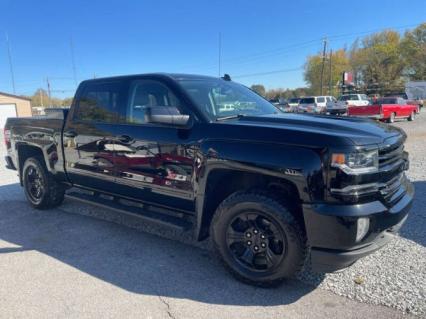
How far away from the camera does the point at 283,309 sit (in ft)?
9.32

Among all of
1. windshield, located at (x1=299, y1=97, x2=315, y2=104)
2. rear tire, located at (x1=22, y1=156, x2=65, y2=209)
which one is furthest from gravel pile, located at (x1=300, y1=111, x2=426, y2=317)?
windshield, located at (x1=299, y1=97, x2=315, y2=104)

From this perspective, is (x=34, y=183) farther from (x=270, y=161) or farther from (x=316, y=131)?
(x=316, y=131)

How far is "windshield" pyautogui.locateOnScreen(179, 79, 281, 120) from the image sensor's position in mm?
3605

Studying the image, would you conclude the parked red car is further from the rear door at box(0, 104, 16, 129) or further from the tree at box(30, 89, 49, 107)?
the tree at box(30, 89, 49, 107)

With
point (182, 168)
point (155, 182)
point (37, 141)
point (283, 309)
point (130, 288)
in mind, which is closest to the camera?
point (283, 309)

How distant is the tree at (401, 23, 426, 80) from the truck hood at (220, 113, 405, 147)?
249 feet

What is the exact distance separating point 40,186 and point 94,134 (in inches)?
70.0

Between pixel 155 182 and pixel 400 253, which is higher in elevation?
pixel 155 182

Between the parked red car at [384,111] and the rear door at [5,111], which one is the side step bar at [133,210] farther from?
the rear door at [5,111]

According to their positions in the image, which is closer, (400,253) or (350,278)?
(350,278)

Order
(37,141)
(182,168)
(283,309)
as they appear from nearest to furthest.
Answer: (283,309), (182,168), (37,141)

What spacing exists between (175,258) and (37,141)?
299 centimetres

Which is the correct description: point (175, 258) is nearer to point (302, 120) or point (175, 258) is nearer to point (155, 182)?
point (155, 182)

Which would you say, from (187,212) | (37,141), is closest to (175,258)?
(187,212)
